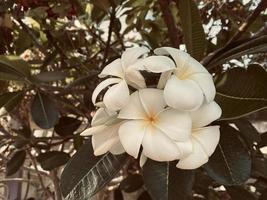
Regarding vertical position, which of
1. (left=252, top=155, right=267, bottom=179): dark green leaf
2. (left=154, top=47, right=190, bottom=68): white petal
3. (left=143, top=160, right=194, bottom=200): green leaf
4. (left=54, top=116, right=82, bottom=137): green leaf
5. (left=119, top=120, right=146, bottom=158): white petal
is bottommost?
(left=54, top=116, right=82, bottom=137): green leaf

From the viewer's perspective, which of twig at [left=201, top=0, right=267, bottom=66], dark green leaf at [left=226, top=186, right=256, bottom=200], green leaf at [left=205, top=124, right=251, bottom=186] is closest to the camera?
green leaf at [left=205, top=124, right=251, bottom=186]

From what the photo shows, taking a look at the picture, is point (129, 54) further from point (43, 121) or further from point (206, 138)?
point (43, 121)

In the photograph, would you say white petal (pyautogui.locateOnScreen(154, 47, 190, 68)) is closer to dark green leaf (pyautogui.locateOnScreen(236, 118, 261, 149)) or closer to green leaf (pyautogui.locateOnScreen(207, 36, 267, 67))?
green leaf (pyautogui.locateOnScreen(207, 36, 267, 67))

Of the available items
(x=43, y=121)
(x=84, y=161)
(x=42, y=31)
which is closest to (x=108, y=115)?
(x=84, y=161)

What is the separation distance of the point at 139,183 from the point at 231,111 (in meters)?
0.61

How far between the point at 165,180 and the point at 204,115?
0.51 ft

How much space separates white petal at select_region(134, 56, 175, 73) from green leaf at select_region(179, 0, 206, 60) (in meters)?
0.18

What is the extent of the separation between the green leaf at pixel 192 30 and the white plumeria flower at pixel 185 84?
0.12m

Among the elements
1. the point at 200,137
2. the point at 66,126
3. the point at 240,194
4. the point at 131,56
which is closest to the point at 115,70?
the point at 131,56

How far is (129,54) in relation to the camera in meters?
0.65

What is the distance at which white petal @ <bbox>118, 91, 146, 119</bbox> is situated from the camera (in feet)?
1.92

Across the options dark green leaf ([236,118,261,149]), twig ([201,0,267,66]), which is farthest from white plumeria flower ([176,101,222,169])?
dark green leaf ([236,118,261,149])

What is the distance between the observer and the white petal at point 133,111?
0.58m

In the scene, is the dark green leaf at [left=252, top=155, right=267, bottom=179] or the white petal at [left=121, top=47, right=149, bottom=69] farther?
the dark green leaf at [left=252, top=155, right=267, bottom=179]
